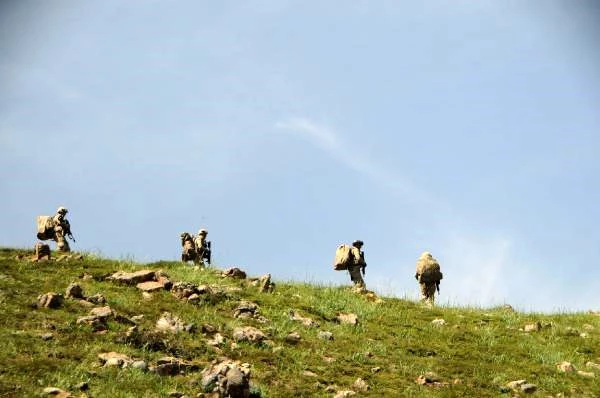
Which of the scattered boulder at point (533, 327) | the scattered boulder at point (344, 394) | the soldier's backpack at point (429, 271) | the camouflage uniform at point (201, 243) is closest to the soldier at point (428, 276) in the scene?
the soldier's backpack at point (429, 271)

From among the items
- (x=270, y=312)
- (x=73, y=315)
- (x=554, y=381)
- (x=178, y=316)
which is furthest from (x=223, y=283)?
(x=554, y=381)

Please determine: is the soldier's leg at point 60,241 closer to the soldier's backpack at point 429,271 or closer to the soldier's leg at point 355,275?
the soldier's leg at point 355,275

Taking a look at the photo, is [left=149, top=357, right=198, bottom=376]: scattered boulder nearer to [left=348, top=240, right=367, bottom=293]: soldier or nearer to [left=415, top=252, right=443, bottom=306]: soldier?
[left=348, top=240, right=367, bottom=293]: soldier

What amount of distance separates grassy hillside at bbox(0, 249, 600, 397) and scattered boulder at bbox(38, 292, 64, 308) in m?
0.16

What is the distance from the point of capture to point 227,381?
1218 cm

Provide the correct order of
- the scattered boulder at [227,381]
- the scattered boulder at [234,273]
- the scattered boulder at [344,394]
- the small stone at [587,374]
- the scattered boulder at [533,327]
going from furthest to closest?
1. the scattered boulder at [234,273]
2. the scattered boulder at [533,327]
3. the small stone at [587,374]
4. the scattered boulder at [344,394]
5. the scattered boulder at [227,381]

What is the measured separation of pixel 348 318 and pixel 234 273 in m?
5.04

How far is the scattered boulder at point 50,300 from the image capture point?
1538 cm

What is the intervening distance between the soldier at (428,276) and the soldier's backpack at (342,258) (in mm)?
2813

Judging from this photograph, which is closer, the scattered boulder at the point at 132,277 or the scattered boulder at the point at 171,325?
the scattered boulder at the point at 171,325

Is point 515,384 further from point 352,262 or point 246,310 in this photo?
point 352,262

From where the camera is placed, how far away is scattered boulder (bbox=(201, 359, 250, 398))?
475 inches

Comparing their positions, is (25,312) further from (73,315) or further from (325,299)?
(325,299)

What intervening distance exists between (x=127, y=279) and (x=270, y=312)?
425cm
